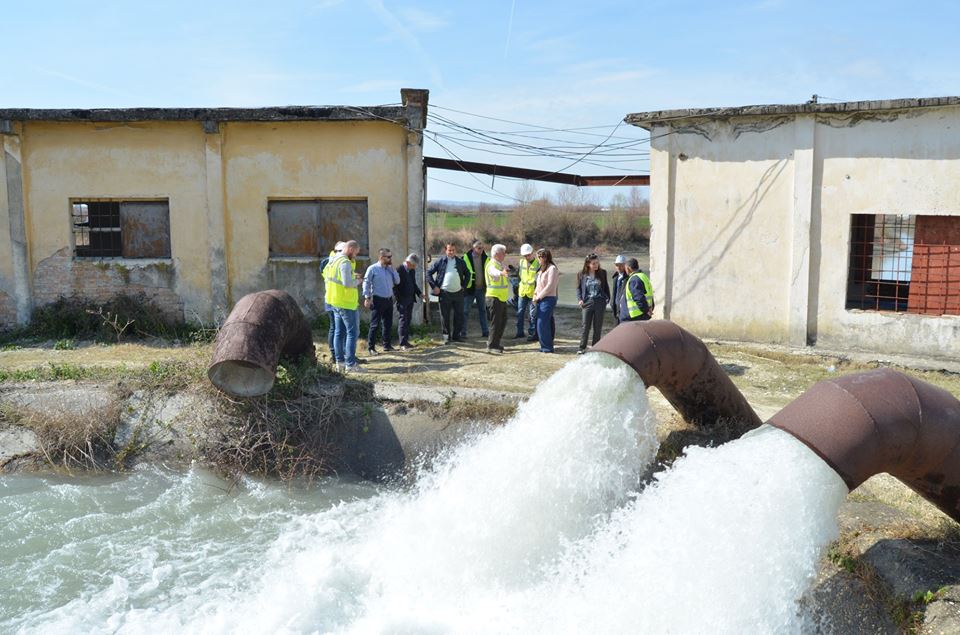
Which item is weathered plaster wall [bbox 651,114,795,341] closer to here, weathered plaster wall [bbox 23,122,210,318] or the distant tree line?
weathered plaster wall [bbox 23,122,210,318]

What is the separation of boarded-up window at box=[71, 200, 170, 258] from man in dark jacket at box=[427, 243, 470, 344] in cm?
485

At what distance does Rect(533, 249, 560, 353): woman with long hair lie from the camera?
13.1m

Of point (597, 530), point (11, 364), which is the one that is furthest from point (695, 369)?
point (11, 364)

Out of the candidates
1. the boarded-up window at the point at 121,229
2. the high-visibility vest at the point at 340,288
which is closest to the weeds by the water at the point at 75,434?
the high-visibility vest at the point at 340,288

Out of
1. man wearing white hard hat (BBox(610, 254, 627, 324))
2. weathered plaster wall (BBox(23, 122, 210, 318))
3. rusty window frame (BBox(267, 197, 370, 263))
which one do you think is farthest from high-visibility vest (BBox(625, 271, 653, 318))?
weathered plaster wall (BBox(23, 122, 210, 318))

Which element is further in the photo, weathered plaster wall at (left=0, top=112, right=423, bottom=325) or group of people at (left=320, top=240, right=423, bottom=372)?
weathered plaster wall at (left=0, top=112, right=423, bottom=325)

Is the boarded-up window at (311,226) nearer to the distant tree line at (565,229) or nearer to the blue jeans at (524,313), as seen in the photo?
the blue jeans at (524,313)

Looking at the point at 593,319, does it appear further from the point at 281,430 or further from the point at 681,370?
the point at 281,430

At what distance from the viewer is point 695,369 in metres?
8.84

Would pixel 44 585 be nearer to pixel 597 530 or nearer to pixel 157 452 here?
pixel 157 452

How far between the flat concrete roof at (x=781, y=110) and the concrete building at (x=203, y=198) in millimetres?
3780

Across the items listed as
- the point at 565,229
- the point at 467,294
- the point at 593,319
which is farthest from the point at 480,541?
the point at 565,229

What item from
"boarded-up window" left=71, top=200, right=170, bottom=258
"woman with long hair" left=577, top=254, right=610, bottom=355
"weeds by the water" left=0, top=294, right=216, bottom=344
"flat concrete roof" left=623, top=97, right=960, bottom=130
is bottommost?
"weeds by the water" left=0, top=294, right=216, bottom=344

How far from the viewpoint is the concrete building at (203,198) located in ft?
48.3
